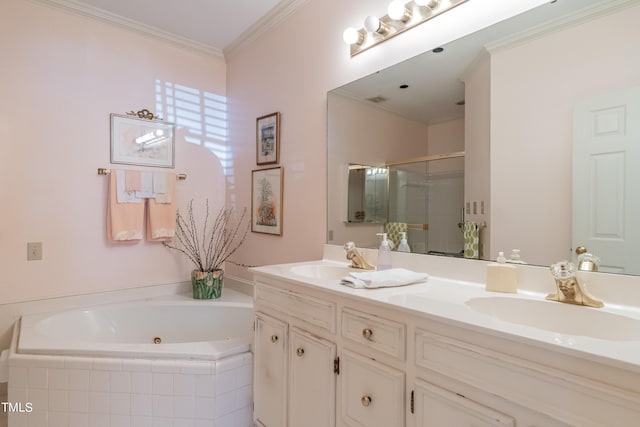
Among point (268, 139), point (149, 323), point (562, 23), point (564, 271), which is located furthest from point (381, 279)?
point (149, 323)

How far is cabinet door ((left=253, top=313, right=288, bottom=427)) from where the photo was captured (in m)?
1.45

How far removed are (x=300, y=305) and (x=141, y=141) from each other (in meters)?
1.99

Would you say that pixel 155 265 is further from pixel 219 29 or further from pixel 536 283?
pixel 536 283

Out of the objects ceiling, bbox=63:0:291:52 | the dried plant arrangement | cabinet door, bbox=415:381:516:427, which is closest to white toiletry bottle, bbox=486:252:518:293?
cabinet door, bbox=415:381:516:427

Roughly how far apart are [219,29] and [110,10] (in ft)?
2.42

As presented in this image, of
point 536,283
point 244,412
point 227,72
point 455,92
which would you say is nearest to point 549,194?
point 536,283

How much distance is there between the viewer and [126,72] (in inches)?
98.7

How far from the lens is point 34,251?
2.18 metres

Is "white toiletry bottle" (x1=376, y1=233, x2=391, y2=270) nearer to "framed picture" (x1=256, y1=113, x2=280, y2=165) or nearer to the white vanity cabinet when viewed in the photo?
the white vanity cabinet

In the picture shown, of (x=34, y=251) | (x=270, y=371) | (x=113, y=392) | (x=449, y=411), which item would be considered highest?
(x=34, y=251)

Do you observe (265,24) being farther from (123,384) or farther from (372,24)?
(123,384)

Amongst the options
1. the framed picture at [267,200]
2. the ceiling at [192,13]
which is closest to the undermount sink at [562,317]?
the framed picture at [267,200]

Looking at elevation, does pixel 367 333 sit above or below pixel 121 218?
below

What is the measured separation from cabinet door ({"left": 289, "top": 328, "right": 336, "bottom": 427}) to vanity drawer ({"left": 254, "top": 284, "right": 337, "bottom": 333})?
6cm
